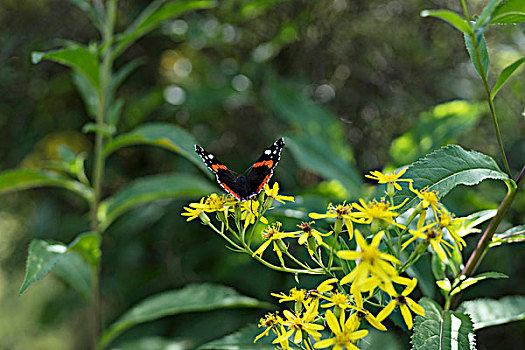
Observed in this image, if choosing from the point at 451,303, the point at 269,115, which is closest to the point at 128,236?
the point at 269,115

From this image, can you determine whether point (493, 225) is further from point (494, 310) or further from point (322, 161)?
point (322, 161)

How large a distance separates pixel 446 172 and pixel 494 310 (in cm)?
42

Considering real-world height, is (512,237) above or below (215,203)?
below

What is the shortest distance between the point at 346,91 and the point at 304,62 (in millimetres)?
228

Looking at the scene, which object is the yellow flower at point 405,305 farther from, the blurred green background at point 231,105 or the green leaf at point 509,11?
the blurred green background at point 231,105

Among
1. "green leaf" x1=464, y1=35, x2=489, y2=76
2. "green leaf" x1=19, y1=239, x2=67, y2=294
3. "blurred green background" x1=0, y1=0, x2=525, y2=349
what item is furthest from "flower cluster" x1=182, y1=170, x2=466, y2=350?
"blurred green background" x1=0, y1=0, x2=525, y2=349

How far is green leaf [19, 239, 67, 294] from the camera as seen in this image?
1.01 m

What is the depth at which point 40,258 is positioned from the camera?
109 centimetres

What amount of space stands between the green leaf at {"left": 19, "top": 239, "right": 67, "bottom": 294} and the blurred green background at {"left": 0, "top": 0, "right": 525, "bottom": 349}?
0.72m

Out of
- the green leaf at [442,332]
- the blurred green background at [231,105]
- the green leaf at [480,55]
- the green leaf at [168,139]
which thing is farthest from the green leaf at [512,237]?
the blurred green background at [231,105]

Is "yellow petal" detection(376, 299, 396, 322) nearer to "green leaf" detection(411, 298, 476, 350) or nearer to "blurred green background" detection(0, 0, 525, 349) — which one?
"green leaf" detection(411, 298, 476, 350)

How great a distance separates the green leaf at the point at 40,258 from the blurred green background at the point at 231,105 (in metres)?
0.72

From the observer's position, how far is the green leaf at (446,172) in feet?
2.36

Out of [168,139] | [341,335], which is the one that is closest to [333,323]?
[341,335]
